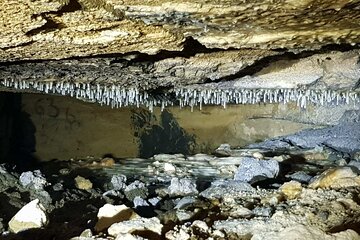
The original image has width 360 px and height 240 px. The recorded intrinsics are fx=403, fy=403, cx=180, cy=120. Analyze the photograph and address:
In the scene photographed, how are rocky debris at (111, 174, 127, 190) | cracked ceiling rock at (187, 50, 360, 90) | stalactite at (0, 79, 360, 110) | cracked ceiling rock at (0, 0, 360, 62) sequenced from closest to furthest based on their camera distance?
cracked ceiling rock at (0, 0, 360, 62), cracked ceiling rock at (187, 50, 360, 90), rocky debris at (111, 174, 127, 190), stalactite at (0, 79, 360, 110)

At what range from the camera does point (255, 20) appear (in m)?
2.15

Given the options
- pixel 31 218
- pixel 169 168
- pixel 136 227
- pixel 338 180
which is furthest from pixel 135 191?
pixel 338 180

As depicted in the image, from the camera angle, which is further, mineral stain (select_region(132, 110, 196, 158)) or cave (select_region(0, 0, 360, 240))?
mineral stain (select_region(132, 110, 196, 158))

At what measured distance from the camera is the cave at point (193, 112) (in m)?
2.06

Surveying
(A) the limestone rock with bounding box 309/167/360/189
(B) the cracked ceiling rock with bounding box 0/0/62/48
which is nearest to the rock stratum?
(B) the cracked ceiling rock with bounding box 0/0/62/48

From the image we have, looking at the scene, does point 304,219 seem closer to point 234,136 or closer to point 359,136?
point 359,136

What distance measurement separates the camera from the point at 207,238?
205cm

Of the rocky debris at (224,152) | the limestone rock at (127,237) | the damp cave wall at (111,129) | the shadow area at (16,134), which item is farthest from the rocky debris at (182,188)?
the shadow area at (16,134)

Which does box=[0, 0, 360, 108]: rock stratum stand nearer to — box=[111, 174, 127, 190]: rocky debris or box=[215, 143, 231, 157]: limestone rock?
box=[111, 174, 127, 190]: rocky debris

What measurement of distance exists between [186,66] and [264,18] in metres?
1.40

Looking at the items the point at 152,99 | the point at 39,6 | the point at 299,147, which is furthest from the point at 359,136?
the point at 39,6

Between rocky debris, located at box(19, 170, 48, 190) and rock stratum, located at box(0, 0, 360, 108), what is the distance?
91 centimetres

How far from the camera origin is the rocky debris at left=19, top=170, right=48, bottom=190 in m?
3.82

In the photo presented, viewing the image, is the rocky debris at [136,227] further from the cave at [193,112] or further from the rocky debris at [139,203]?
the rocky debris at [139,203]
